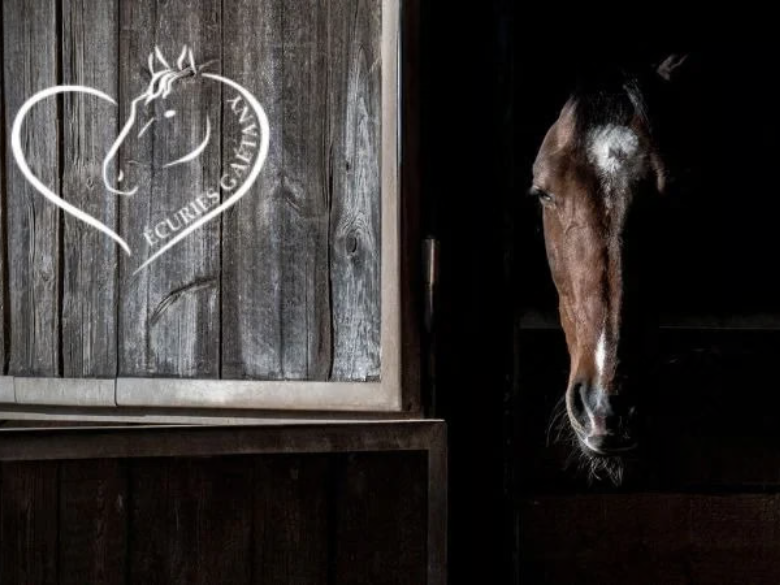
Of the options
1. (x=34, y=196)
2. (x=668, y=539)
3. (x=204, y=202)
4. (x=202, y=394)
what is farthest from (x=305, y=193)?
(x=668, y=539)

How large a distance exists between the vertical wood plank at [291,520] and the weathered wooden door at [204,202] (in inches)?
4.9

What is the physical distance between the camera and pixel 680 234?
1.62 metres

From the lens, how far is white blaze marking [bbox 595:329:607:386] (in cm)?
150

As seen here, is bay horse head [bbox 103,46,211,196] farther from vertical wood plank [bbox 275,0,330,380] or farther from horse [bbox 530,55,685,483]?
horse [bbox 530,55,685,483]

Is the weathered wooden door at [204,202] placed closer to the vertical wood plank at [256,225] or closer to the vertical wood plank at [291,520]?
the vertical wood plank at [256,225]

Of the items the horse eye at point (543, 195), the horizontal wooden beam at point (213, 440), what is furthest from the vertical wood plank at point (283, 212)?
the horse eye at point (543, 195)

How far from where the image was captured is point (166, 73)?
65.8 inches

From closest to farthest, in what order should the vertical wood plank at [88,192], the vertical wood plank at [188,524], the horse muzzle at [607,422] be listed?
1. the horse muzzle at [607,422]
2. the vertical wood plank at [188,524]
3. the vertical wood plank at [88,192]

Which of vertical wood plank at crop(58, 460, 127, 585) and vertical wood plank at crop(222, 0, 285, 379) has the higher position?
vertical wood plank at crop(222, 0, 285, 379)

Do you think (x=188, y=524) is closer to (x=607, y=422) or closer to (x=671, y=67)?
(x=607, y=422)

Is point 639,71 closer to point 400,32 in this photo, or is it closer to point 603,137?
point 603,137

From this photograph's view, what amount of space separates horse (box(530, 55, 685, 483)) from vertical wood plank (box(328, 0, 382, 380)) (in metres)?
0.38

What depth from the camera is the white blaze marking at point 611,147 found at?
1554 mm

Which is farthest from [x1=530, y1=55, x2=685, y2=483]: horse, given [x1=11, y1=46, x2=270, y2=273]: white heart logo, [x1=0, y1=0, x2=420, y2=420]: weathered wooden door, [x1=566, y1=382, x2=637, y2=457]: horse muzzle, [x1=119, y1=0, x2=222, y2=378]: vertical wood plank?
[x1=119, y1=0, x2=222, y2=378]: vertical wood plank
